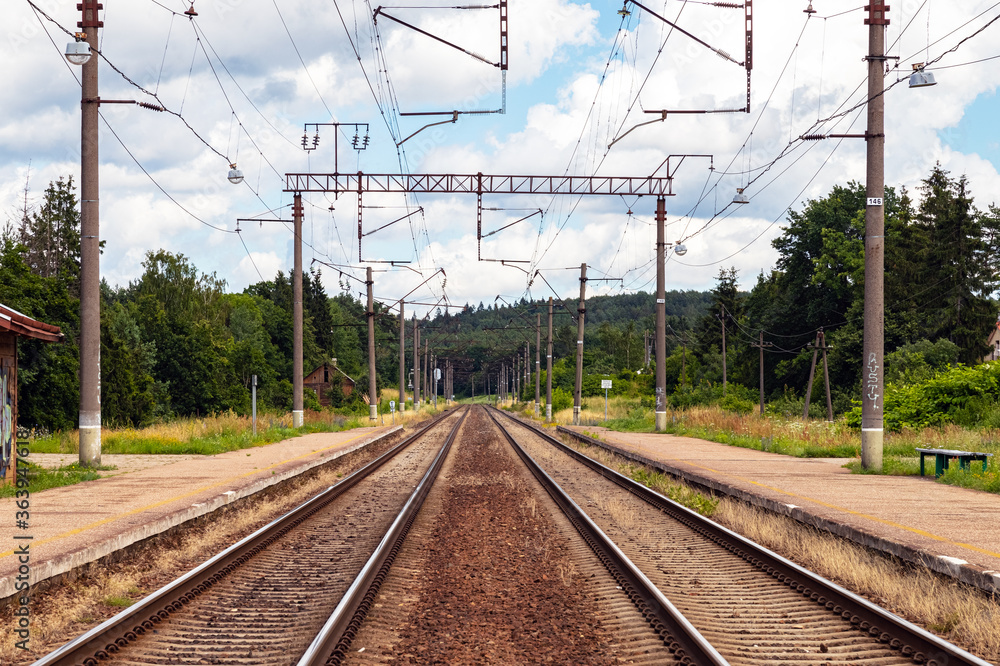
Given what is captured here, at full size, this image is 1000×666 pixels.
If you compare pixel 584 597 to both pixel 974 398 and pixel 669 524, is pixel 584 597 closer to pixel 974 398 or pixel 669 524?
pixel 669 524

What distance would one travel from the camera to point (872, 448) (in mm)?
18828

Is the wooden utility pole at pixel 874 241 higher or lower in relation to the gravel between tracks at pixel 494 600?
higher

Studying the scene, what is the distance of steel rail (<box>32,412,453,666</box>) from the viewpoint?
255 inches

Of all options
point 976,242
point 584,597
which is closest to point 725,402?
point 976,242

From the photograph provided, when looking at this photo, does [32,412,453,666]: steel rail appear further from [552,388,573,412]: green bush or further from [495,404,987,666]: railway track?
[552,388,573,412]: green bush

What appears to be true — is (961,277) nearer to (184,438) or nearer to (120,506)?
(184,438)

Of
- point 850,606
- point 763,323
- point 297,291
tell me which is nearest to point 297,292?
point 297,291

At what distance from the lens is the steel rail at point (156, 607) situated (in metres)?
6.48

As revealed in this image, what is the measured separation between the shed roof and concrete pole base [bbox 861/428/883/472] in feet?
54.2

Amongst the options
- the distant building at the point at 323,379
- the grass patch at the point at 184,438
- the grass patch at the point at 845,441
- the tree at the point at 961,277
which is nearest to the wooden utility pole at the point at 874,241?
the grass patch at the point at 845,441

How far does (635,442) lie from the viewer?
33.0 m

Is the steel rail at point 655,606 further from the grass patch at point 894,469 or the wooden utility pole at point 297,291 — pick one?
the wooden utility pole at point 297,291

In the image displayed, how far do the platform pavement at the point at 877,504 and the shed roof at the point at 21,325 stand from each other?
1310cm

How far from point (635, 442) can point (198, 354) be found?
48424mm
